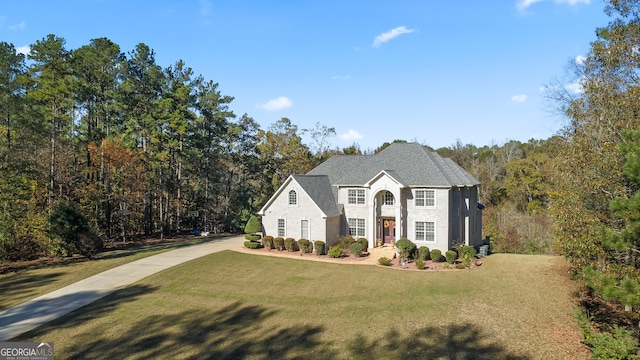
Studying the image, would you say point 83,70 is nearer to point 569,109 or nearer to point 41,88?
point 41,88

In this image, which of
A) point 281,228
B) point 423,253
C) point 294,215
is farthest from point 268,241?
point 423,253

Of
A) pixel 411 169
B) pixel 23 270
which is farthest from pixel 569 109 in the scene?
pixel 23 270

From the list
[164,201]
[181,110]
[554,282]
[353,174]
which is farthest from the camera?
[164,201]

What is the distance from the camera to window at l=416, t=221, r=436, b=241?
2952cm

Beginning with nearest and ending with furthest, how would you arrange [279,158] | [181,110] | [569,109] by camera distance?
1. [569,109]
2. [181,110]
3. [279,158]

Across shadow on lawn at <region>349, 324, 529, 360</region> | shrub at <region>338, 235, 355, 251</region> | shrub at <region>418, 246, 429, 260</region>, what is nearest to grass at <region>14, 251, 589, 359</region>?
shadow on lawn at <region>349, 324, 529, 360</region>

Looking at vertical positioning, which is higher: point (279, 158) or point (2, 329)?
point (279, 158)

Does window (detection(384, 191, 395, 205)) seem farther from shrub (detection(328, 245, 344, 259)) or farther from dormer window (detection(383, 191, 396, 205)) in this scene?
shrub (detection(328, 245, 344, 259))

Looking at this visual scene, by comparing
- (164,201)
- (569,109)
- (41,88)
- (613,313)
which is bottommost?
(613,313)

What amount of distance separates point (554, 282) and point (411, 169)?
44.7ft

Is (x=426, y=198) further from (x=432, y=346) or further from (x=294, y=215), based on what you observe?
(x=432, y=346)

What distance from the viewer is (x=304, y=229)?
32.0 metres

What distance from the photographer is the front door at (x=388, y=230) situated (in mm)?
32406

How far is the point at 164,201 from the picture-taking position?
1799 inches
